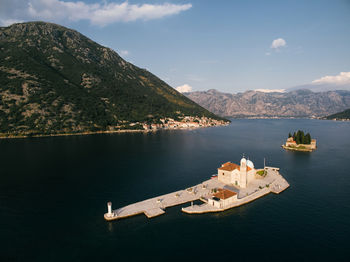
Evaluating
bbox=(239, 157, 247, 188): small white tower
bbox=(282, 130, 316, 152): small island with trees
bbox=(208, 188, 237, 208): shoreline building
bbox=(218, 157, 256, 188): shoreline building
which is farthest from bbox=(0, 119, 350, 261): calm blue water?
bbox=(282, 130, 316, 152): small island with trees

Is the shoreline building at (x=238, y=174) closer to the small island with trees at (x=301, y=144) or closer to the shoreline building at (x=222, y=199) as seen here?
the shoreline building at (x=222, y=199)

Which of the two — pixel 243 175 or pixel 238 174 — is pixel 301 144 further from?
pixel 243 175

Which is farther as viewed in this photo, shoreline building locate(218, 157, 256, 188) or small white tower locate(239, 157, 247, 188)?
shoreline building locate(218, 157, 256, 188)

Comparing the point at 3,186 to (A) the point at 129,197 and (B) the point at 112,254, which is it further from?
(B) the point at 112,254

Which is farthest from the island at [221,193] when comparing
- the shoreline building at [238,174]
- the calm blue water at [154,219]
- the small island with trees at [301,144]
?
the small island with trees at [301,144]

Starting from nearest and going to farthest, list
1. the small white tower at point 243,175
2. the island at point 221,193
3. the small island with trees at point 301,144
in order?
1. the island at point 221,193
2. the small white tower at point 243,175
3. the small island with trees at point 301,144

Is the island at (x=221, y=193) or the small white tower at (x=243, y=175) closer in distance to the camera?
the island at (x=221, y=193)

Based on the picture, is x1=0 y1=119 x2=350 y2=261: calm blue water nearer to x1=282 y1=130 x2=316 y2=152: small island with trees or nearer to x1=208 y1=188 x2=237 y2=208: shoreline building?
x1=208 y1=188 x2=237 y2=208: shoreline building

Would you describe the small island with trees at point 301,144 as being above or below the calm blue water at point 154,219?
above
